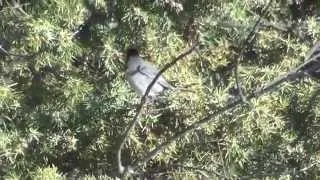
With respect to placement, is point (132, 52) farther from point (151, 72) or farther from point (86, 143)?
point (86, 143)

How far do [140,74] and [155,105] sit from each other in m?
0.19

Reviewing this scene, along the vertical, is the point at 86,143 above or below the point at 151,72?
below

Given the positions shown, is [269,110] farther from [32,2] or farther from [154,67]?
[32,2]

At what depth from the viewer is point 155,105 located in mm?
3150

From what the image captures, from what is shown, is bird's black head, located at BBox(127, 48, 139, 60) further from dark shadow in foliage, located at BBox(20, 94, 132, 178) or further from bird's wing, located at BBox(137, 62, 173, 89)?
dark shadow in foliage, located at BBox(20, 94, 132, 178)

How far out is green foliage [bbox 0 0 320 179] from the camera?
9.89 feet

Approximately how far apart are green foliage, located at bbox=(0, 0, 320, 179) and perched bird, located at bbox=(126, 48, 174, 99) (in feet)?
0.13

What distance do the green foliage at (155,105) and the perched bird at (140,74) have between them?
0.04 m

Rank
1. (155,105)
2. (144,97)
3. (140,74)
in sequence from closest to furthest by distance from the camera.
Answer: (144,97) → (155,105) → (140,74)

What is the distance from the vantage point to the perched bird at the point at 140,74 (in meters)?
3.15

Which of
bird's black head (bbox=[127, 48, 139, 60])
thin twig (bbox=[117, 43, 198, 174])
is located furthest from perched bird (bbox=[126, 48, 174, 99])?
thin twig (bbox=[117, 43, 198, 174])

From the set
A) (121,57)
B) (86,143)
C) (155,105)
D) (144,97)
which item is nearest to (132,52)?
(121,57)

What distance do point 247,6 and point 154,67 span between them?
50 centimetres

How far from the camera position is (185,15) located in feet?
10.4
